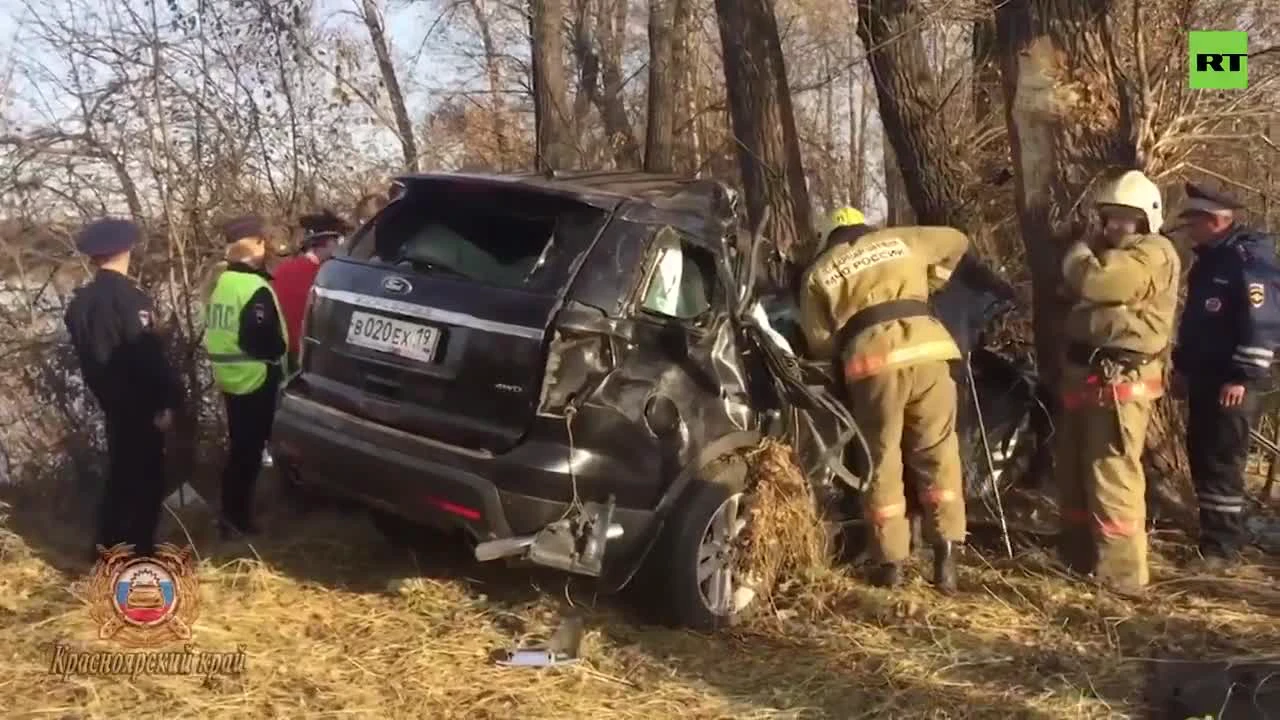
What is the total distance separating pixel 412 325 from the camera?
173 inches

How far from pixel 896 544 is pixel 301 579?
2.67 metres

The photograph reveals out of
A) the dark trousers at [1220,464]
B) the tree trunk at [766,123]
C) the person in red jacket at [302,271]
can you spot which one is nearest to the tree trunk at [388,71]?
the tree trunk at [766,123]

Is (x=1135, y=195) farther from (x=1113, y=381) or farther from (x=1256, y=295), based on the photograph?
(x=1256, y=295)

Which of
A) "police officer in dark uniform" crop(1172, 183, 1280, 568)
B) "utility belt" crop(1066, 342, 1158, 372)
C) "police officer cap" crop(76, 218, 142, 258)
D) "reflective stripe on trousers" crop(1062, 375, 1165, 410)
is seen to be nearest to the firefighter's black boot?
"reflective stripe on trousers" crop(1062, 375, 1165, 410)

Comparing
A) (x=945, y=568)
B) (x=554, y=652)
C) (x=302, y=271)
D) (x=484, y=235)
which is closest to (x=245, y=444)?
(x=302, y=271)

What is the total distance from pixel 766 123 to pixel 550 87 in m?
3.60

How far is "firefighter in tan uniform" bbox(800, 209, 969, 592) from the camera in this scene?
4.88 metres

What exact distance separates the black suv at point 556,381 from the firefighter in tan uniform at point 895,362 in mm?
213

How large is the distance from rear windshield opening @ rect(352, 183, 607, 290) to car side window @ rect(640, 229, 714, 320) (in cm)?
30

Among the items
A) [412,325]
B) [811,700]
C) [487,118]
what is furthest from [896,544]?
[487,118]

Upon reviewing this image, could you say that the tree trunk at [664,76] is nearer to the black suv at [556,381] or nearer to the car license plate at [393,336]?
the black suv at [556,381]

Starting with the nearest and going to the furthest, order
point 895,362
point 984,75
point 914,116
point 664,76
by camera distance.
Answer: point 895,362 < point 914,116 < point 984,75 < point 664,76

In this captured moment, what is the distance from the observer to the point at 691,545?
14.6ft

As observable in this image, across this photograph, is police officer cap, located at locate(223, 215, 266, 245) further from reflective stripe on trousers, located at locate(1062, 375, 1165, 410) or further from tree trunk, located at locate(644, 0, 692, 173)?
tree trunk, located at locate(644, 0, 692, 173)
